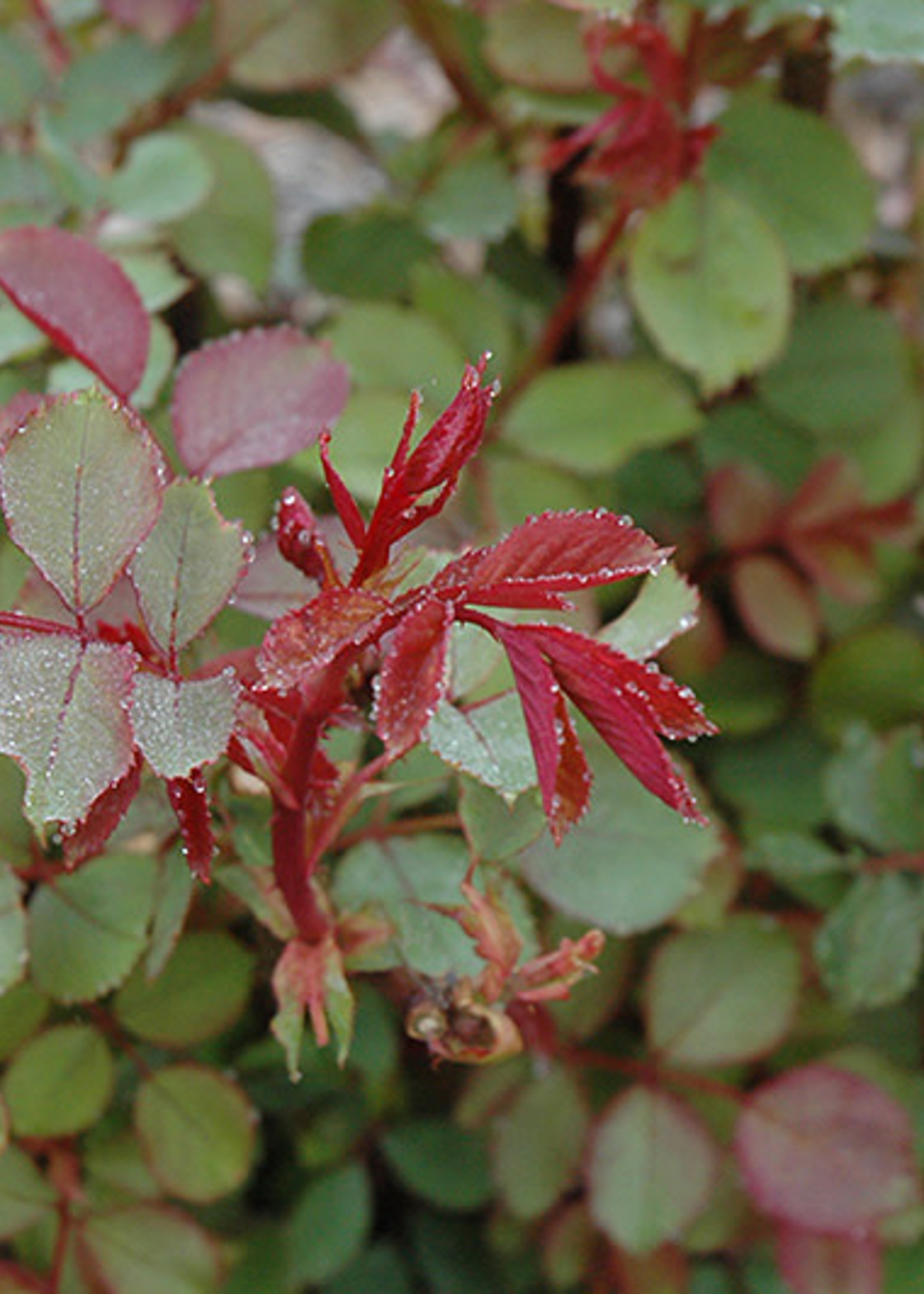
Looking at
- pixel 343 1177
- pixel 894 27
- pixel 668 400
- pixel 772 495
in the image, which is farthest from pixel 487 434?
pixel 343 1177

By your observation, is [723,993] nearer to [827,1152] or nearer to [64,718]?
[827,1152]

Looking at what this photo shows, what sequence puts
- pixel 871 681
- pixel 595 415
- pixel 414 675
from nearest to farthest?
pixel 414 675 < pixel 595 415 < pixel 871 681

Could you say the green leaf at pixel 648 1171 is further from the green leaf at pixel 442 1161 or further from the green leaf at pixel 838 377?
the green leaf at pixel 838 377

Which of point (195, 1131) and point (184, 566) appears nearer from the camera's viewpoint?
point (184, 566)

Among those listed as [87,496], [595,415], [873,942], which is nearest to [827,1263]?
[873,942]

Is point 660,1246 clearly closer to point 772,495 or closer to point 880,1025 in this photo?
point 880,1025

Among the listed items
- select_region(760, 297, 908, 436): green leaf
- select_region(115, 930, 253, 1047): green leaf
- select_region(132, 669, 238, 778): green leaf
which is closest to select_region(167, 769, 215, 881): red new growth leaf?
select_region(132, 669, 238, 778): green leaf

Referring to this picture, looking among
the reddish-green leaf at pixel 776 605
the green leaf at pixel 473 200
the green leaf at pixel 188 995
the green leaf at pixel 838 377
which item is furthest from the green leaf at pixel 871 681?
the green leaf at pixel 188 995

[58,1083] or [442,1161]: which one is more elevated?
[58,1083]
